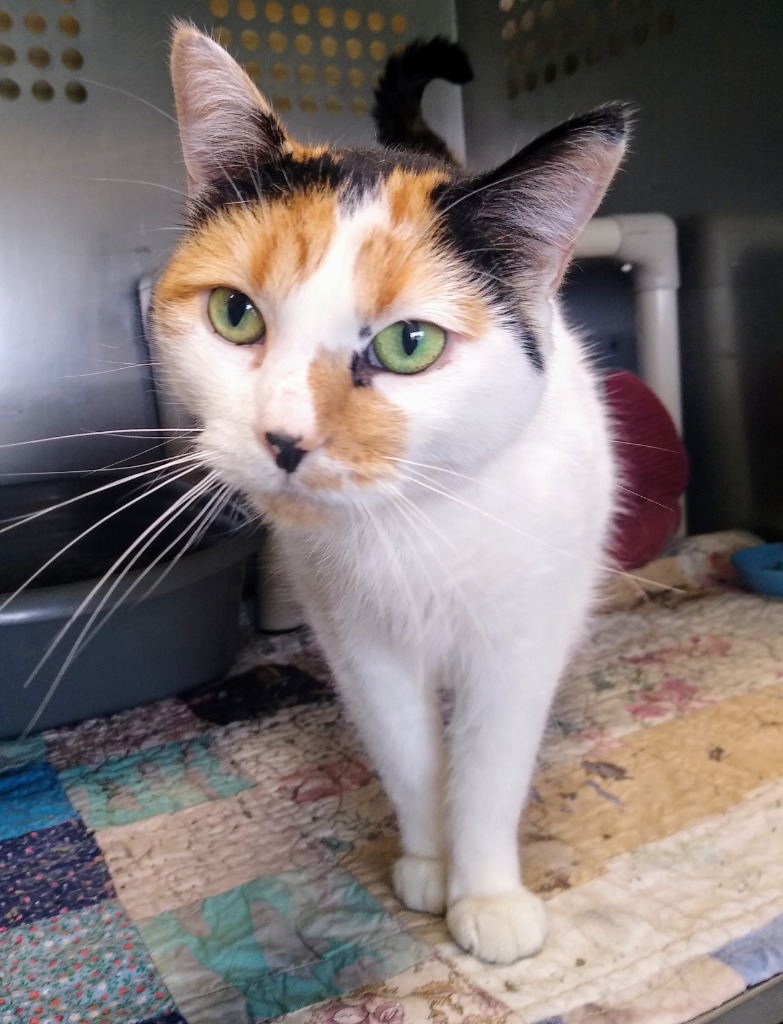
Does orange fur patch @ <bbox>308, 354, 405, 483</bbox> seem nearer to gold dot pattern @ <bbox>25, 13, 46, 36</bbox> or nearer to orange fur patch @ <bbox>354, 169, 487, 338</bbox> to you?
orange fur patch @ <bbox>354, 169, 487, 338</bbox>

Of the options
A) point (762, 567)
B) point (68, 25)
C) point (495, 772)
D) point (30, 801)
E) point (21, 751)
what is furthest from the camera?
point (762, 567)

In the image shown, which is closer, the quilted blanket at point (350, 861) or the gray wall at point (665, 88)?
the quilted blanket at point (350, 861)

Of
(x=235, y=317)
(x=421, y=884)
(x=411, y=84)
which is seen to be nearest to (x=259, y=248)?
(x=235, y=317)

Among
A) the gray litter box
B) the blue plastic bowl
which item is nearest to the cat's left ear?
the gray litter box

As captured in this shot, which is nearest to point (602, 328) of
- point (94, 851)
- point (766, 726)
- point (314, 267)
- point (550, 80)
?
point (550, 80)

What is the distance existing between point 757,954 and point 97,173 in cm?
135

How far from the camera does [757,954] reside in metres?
0.68

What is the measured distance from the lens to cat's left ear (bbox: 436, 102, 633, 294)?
59 cm

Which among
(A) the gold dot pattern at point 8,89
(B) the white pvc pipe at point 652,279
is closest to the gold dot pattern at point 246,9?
(A) the gold dot pattern at point 8,89

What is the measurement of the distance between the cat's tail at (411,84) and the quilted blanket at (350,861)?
841mm

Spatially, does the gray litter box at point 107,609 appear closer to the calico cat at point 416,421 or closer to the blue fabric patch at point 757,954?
the calico cat at point 416,421

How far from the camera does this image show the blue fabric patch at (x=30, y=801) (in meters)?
0.96

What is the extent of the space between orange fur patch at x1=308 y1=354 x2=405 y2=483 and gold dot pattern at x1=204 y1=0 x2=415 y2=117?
0.97 meters

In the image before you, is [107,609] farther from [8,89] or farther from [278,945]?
[8,89]
